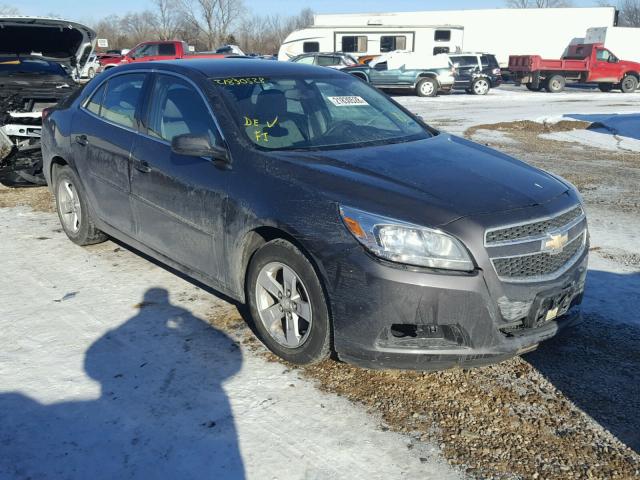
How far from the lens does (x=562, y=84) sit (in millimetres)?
31234

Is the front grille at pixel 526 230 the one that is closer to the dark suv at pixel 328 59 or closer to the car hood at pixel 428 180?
the car hood at pixel 428 180

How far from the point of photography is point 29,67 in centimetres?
921

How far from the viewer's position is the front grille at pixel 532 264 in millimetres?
3041

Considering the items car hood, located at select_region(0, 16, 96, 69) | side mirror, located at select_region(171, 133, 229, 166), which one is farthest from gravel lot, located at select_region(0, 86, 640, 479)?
car hood, located at select_region(0, 16, 96, 69)

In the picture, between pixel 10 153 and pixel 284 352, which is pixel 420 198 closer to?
pixel 284 352

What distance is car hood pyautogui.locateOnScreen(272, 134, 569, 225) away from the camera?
123 inches

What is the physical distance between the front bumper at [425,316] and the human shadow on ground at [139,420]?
30.8 inches

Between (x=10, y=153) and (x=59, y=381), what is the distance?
5.55 metres

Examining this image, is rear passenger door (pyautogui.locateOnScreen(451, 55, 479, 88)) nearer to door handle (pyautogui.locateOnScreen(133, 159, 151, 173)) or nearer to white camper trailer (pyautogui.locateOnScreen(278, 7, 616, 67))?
white camper trailer (pyautogui.locateOnScreen(278, 7, 616, 67))

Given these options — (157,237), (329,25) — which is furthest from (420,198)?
(329,25)

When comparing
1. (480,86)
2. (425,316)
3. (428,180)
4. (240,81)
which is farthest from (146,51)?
(425,316)

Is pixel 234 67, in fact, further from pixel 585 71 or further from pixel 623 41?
pixel 623 41

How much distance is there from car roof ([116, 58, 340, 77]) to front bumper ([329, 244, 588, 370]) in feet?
6.25

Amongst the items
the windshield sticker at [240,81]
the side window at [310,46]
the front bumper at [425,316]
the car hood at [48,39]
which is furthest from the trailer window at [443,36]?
the front bumper at [425,316]
